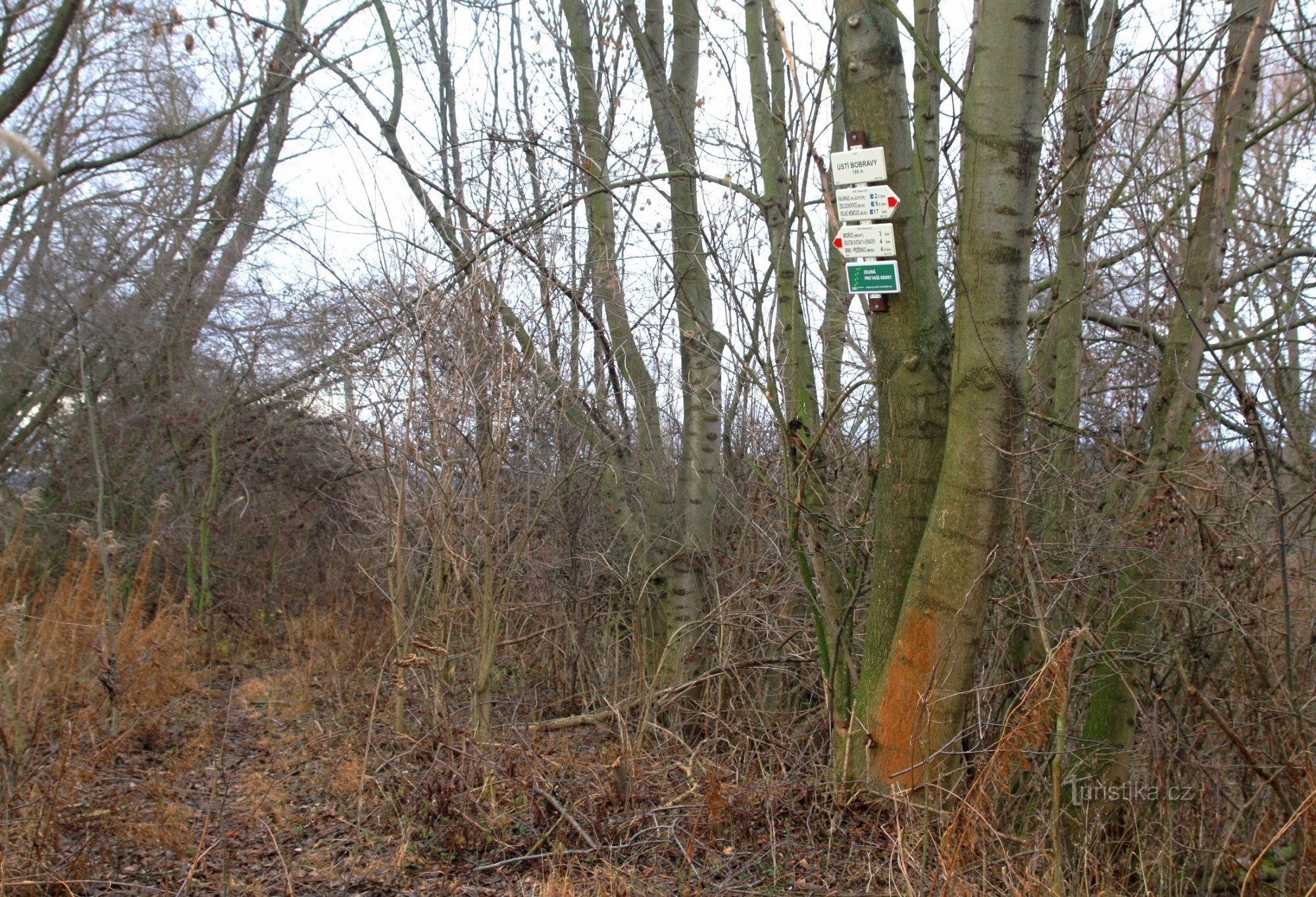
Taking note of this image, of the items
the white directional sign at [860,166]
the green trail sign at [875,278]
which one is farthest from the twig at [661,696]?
the white directional sign at [860,166]

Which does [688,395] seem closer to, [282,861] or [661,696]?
[661,696]

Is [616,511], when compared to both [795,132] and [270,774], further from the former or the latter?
[795,132]

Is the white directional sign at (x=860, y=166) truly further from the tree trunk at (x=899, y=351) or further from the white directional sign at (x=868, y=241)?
the white directional sign at (x=868, y=241)

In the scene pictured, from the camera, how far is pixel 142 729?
652 cm

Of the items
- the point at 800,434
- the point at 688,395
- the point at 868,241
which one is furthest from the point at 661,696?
the point at 868,241

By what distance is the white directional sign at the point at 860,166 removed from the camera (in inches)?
153

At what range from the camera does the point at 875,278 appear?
154 inches

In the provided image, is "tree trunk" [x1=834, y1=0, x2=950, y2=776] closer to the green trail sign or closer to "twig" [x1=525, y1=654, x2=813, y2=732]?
the green trail sign

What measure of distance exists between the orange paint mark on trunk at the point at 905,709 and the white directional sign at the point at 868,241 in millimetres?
1411

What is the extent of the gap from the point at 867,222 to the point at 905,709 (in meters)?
1.90

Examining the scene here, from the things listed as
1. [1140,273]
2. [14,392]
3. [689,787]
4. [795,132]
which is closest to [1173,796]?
[689,787]

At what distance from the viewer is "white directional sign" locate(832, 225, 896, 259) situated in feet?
12.7

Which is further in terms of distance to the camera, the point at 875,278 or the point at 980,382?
the point at 875,278

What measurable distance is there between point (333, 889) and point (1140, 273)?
510 centimetres
